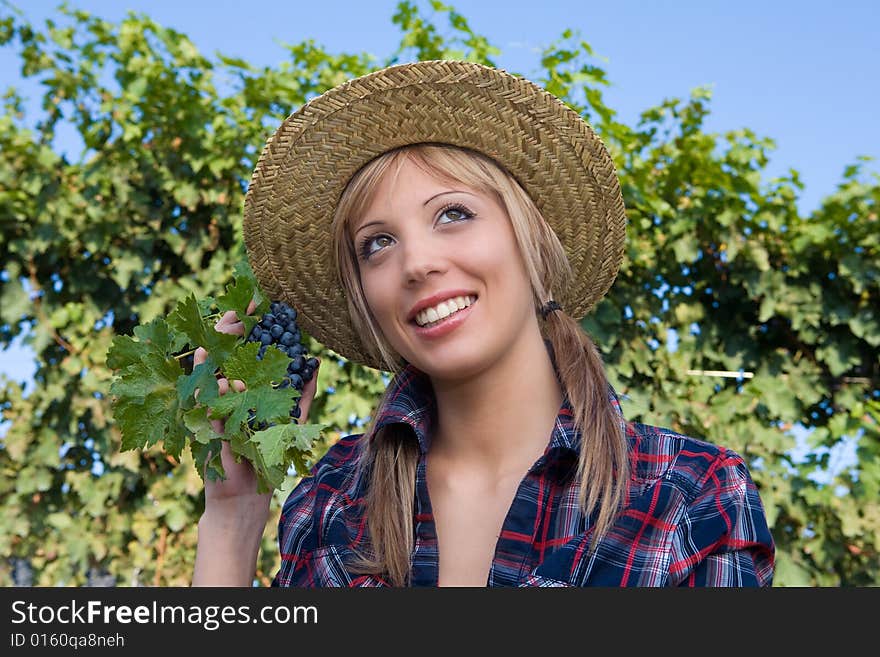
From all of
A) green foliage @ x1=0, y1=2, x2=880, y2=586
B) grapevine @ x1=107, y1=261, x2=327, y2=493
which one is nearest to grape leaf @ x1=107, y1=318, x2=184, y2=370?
grapevine @ x1=107, y1=261, x2=327, y2=493

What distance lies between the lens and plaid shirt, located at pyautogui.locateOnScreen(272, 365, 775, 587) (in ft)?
4.89

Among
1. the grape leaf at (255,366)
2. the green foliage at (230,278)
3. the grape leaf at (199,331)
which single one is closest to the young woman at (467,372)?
the grape leaf at (199,331)

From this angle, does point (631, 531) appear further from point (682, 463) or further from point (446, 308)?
point (446, 308)

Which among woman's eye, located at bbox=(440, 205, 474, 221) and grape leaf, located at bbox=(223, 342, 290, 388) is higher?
woman's eye, located at bbox=(440, 205, 474, 221)

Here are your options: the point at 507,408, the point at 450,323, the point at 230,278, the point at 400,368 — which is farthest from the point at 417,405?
the point at 230,278

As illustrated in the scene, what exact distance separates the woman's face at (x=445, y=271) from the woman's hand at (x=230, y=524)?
286 mm

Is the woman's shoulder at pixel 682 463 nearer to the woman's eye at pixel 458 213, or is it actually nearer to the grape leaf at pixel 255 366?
the woman's eye at pixel 458 213

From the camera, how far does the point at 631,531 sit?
1.52m

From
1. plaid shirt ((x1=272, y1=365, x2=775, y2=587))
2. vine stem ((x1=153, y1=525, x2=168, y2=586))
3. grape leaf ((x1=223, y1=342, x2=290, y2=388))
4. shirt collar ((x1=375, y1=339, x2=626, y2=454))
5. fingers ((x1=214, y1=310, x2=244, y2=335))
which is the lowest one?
plaid shirt ((x1=272, y1=365, x2=775, y2=587))

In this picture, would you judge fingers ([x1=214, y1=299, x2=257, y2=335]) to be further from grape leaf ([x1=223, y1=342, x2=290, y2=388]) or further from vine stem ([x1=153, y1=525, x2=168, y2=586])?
→ vine stem ([x1=153, y1=525, x2=168, y2=586])

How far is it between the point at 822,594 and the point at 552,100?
1131 millimetres

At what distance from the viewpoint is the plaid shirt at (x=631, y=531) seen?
58.7 inches

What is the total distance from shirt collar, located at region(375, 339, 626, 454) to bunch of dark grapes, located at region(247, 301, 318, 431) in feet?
0.89

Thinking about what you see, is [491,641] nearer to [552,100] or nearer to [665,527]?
[665,527]
